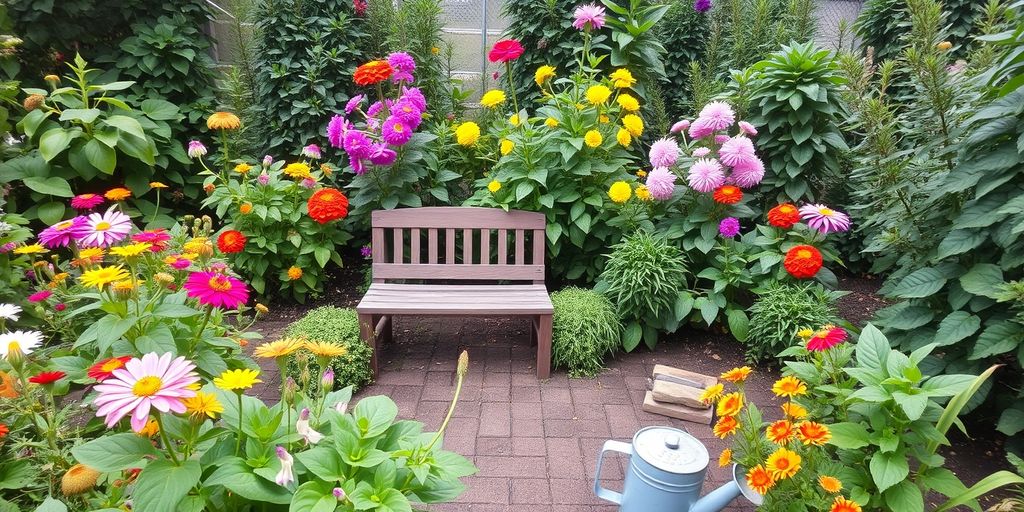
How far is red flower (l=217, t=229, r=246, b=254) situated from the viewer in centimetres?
312

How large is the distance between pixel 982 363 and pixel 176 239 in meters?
3.50

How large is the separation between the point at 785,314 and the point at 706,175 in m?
0.80

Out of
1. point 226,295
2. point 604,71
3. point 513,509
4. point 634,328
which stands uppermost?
point 604,71

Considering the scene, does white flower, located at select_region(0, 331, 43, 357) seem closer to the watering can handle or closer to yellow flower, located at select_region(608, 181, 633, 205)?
the watering can handle

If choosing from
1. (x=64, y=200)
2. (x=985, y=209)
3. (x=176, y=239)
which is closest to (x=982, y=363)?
(x=985, y=209)

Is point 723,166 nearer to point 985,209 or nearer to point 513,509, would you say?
point 985,209

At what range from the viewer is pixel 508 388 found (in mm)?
2826

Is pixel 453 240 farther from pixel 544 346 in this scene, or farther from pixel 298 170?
pixel 298 170

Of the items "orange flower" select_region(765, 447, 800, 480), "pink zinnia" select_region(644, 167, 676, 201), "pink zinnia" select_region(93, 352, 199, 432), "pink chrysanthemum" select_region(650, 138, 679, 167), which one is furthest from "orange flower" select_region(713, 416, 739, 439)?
"pink chrysanthemum" select_region(650, 138, 679, 167)

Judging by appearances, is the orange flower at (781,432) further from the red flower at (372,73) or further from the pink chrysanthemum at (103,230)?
the red flower at (372,73)

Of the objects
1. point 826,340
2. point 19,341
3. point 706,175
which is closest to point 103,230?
point 19,341

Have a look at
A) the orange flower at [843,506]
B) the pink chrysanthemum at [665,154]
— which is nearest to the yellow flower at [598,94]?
the pink chrysanthemum at [665,154]

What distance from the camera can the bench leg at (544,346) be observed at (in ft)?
9.28

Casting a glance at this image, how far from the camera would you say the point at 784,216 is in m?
2.92
